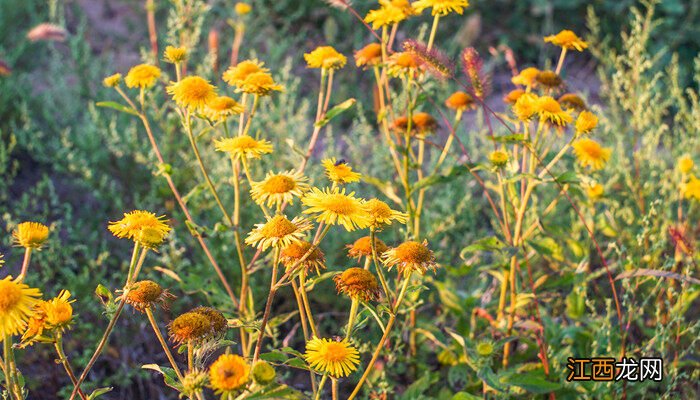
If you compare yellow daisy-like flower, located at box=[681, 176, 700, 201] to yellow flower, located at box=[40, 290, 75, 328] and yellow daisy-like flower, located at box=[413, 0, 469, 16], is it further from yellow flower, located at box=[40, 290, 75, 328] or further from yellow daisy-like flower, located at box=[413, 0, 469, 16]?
yellow flower, located at box=[40, 290, 75, 328]

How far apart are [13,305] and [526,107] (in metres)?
1.19

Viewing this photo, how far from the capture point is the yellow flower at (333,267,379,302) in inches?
47.7

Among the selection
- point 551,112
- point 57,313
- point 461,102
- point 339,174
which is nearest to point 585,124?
point 551,112

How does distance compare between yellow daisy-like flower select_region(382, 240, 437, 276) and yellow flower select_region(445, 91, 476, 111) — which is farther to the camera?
yellow flower select_region(445, 91, 476, 111)

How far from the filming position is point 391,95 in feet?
6.75

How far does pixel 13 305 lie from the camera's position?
0.98 m

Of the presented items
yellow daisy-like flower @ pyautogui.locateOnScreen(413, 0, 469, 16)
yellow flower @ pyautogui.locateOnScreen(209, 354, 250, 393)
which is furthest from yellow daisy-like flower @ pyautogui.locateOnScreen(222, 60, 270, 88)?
yellow flower @ pyautogui.locateOnScreen(209, 354, 250, 393)

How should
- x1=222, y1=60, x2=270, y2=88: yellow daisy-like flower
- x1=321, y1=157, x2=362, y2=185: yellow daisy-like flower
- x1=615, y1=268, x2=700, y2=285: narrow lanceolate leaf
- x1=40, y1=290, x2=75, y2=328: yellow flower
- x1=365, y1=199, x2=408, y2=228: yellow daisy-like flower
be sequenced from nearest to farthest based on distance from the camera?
x1=40, y1=290, x2=75, y2=328: yellow flower
x1=365, y1=199, x2=408, y2=228: yellow daisy-like flower
x1=321, y1=157, x2=362, y2=185: yellow daisy-like flower
x1=615, y1=268, x2=700, y2=285: narrow lanceolate leaf
x1=222, y1=60, x2=270, y2=88: yellow daisy-like flower

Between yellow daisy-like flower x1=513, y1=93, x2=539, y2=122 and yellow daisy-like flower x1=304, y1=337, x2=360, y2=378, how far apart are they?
763 millimetres

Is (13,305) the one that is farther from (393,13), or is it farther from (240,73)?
(393,13)

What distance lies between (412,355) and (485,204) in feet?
4.16

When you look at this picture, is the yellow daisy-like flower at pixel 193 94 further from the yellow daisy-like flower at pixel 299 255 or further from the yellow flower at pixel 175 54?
the yellow daisy-like flower at pixel 299 255

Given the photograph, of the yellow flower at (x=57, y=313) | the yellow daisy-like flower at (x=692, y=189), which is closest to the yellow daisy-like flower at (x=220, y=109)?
the yellow flower at (x=57, y=313)

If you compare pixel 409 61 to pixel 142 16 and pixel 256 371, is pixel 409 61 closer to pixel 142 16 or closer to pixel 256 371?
pixel 256 371
